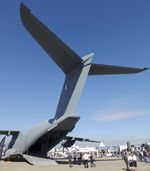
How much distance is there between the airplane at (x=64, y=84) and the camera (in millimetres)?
19391

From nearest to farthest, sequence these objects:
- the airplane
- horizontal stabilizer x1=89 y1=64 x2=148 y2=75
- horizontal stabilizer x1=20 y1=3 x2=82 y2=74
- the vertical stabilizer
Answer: horizontal stabilizer x1=20 y1=3 x2=82 y2=74
the airplane
the vertical stabilizer
horizontal stabilizer x1=89 y1=64 x2=148 y2=75

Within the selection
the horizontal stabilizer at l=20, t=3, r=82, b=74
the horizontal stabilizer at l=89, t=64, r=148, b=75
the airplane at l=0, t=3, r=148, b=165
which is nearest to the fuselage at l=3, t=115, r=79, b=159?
the airplane at l=0, t=3, r=148, b=165

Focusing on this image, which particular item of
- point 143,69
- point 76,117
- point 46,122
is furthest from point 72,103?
point 143,69

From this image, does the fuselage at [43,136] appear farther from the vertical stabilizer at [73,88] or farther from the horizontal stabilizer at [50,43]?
the horizontal stabilizer at [50,43]

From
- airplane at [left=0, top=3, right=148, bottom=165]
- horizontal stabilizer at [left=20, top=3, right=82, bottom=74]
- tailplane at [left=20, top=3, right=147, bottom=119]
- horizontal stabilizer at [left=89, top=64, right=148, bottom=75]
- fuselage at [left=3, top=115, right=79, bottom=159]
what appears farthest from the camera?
horizontal stabilizer at [left=89, top=64, right=148, bottom=75]

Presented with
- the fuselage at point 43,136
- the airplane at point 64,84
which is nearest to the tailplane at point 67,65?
the airplane at point 64,84

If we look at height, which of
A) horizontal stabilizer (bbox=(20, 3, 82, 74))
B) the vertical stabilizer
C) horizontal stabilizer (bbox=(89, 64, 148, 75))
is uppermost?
horizontal stabilizer (bbox=(20, 3, 82, 74))

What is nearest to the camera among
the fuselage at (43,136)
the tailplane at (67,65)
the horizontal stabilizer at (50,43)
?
the horizontal stabilizer at (50,43)

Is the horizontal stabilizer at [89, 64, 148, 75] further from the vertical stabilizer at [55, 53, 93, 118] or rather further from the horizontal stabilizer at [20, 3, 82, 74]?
the horizontal stabilizer at [20, 3, 82, 74]

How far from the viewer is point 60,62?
21.7 meters

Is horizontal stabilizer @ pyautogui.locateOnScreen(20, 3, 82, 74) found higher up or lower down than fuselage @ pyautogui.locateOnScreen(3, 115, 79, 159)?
higher up

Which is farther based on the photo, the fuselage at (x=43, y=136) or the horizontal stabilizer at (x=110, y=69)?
the horizontal stabilizer at (x=110, y=69)

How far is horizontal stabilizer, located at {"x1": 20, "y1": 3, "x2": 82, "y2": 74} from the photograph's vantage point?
60.5ft

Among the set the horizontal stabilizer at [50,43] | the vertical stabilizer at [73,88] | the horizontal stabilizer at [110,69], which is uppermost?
the horizontal stabilizer at [50,43]
